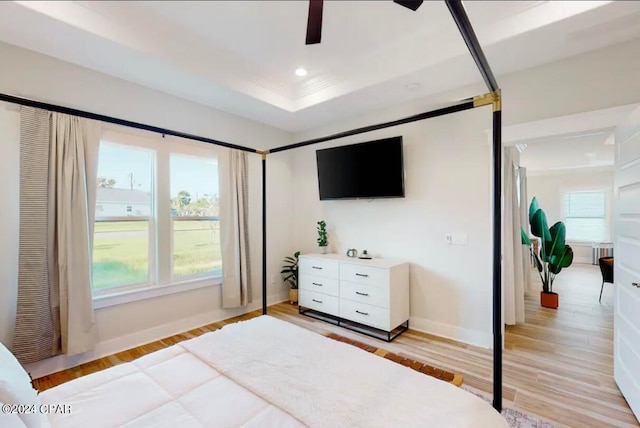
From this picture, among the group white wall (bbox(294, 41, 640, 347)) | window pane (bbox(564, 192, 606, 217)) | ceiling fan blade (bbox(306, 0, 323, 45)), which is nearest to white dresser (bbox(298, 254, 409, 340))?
white wall (bbox(294, 41, 640, 347))

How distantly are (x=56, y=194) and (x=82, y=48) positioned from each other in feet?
3.62

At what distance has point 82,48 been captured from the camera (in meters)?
2.15

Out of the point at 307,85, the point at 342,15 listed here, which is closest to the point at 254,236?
the point at 307,85

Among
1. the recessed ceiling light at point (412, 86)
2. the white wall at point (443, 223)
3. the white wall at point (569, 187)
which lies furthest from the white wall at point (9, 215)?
the white wall at point (569, 187)

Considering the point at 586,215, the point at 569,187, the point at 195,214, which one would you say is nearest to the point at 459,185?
the point at 195,214

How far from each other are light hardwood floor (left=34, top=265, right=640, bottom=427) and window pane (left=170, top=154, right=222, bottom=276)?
740mm

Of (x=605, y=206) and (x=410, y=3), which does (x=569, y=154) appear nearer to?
(x=605, y=206)

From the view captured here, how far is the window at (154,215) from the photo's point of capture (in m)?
2.74

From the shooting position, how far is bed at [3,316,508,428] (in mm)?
1059

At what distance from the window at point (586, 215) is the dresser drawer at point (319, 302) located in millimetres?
7553

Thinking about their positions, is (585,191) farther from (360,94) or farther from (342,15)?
(342,15)

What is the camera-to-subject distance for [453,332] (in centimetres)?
300

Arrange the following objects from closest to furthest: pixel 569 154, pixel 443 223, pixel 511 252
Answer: pixel 443 223, pixel 511 252, pixel 569 154

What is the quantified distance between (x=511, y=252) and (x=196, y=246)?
3.54 m
